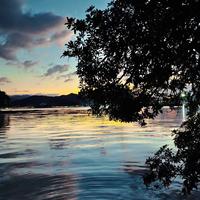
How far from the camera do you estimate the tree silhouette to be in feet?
32.4

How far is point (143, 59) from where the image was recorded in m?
10.4

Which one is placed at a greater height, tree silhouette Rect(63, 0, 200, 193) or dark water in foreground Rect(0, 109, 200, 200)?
tree silhouette Rect(63, 0, 200, 193)

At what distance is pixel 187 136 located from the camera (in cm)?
1140

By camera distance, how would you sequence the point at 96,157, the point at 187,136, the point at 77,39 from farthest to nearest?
1. the point at 96,157
2. the point at 187,136
3. the point at 77,39

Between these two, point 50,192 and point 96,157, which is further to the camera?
point 96,157

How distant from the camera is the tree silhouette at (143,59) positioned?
9.87 meters

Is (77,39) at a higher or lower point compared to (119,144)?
higher

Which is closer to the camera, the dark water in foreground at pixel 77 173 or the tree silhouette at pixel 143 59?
the tree silhouette at pixel 143 59

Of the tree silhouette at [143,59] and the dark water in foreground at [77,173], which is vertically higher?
the tree silhouette at [143,59]

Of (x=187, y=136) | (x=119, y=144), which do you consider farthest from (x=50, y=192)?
(x=119, y=144)

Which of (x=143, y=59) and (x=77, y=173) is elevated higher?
(x=143, y=59)

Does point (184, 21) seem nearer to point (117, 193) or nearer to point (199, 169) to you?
point (199, 169)

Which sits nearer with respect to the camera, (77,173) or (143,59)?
(143,59)

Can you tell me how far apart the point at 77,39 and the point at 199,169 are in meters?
4.74
